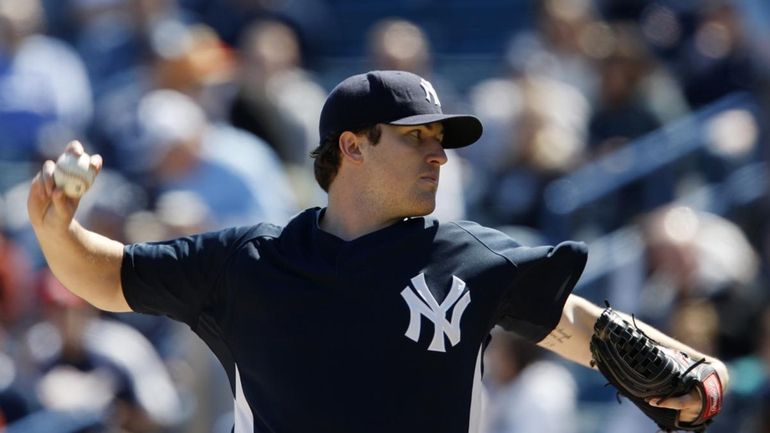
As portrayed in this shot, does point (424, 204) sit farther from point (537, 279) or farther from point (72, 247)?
point (72, 247)

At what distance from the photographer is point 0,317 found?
7.79m

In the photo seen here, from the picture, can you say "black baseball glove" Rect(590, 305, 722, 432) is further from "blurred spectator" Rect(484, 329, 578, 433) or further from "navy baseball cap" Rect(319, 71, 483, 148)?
"blurred spectator" Rect(484, 329, 578, 433)

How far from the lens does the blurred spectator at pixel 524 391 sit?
6.61 meters

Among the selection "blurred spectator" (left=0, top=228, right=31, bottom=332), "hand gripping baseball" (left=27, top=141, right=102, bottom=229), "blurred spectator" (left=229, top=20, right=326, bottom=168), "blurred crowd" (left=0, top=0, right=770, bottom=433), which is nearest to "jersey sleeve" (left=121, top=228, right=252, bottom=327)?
"hand gripping baseball" (left=27, top=141, right=102, bottom=229)

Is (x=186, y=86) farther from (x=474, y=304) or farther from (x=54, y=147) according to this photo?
(x=474, y=304)

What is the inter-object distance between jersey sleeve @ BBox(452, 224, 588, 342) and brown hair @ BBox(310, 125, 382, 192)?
35 cm

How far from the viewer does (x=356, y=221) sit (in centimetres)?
374

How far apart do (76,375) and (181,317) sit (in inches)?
141

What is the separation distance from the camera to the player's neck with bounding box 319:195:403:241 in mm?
3729

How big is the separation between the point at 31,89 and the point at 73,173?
6.16 m

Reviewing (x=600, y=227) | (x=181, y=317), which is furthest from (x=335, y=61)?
(x=181, y=317)

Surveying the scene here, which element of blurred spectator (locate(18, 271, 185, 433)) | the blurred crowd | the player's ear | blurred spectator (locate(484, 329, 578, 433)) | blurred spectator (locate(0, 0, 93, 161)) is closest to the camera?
the player's ear

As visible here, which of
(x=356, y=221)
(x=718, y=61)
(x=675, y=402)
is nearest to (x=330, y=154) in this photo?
(x=356, y=221)

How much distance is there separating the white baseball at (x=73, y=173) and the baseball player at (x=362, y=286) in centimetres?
3
